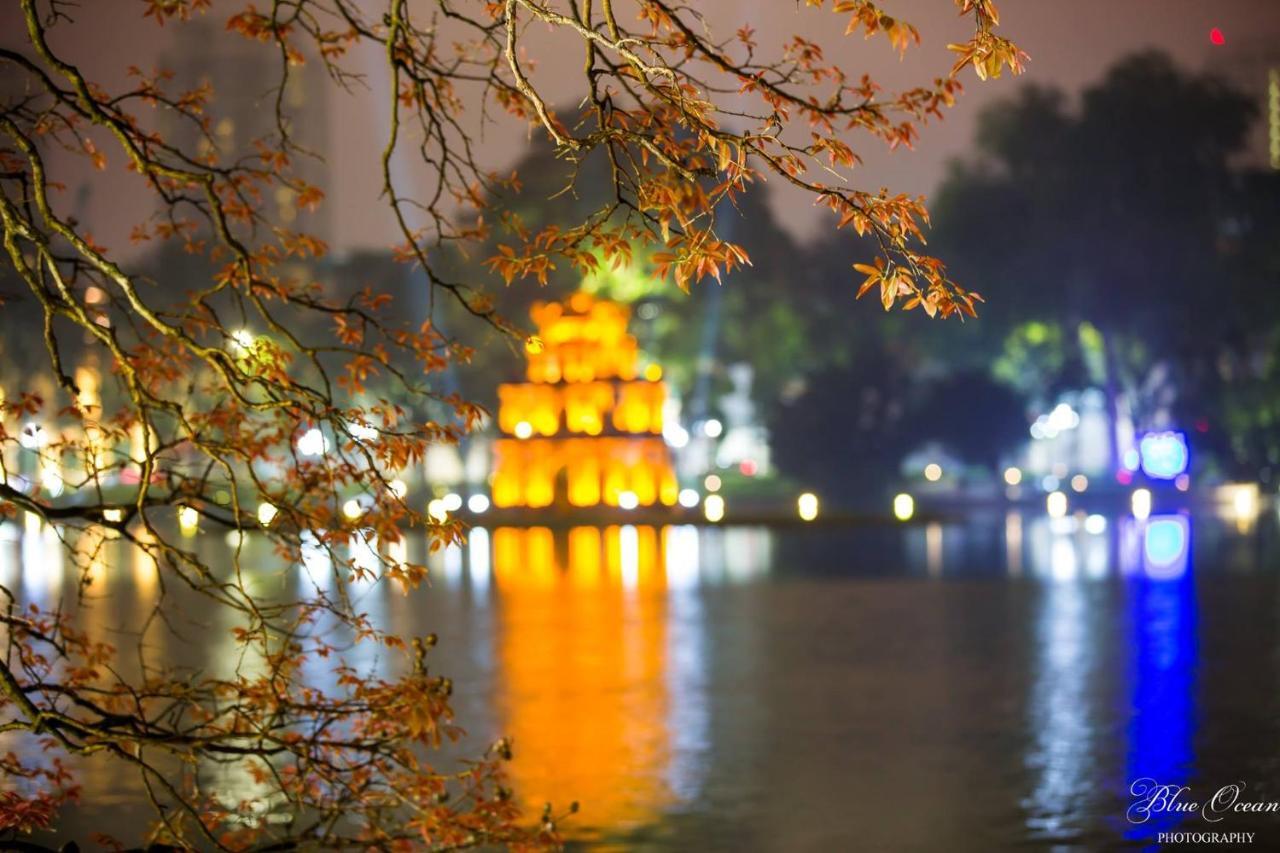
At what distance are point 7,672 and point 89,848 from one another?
4728 mm

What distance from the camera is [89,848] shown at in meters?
10.0

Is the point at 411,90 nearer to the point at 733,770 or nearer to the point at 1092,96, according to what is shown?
the point at 733,770

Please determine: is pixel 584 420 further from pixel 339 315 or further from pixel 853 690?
pixel 339 315

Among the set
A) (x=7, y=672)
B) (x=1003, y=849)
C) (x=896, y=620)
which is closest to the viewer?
(x=7, y=672)

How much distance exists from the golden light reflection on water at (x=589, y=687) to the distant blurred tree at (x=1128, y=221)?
40.2m

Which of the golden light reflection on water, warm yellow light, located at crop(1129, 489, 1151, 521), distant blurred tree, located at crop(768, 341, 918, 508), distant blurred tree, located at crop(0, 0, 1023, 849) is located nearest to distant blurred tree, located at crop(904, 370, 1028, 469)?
distant blurred tree, located at crop(768, 341, 918, 508)

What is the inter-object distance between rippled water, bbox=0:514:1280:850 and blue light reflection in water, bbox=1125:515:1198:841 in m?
0.04

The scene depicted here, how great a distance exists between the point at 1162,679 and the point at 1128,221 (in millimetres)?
52385

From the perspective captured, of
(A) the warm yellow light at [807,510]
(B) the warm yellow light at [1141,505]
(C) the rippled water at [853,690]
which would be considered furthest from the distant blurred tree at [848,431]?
(C) the rippled water at [853,690]

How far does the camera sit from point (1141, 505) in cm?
5091

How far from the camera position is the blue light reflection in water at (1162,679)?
1105 cm

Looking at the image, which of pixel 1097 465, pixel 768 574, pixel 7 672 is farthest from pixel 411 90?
pixel 1097 465

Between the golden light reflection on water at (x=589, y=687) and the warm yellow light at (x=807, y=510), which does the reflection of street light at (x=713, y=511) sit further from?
the golden light reflection on water at (x=589, y=687)

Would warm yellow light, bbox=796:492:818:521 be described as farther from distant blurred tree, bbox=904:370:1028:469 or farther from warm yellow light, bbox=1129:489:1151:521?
distant blurred tree, bbox=904:370:1028:469
